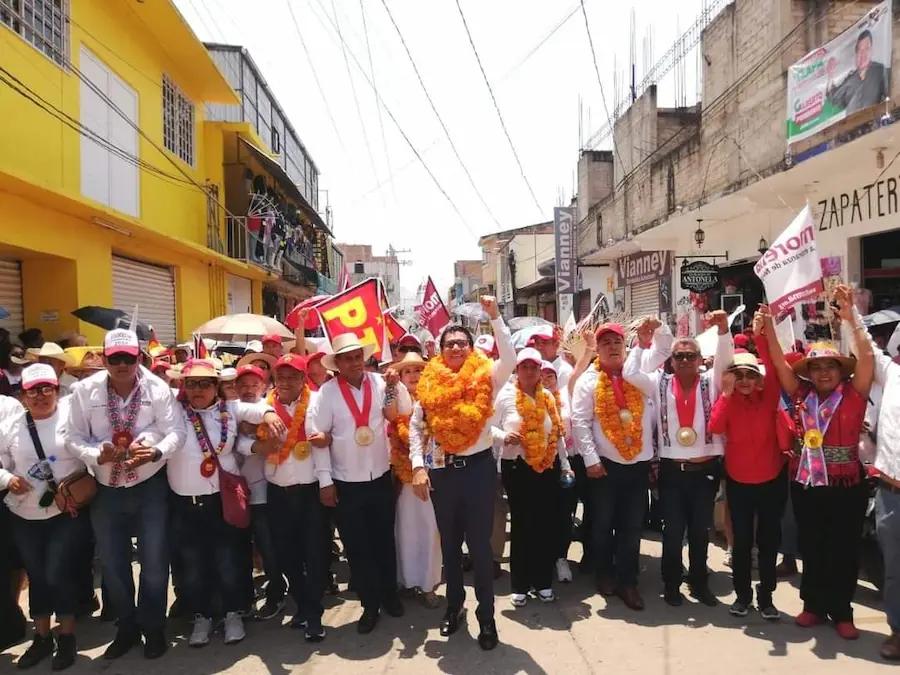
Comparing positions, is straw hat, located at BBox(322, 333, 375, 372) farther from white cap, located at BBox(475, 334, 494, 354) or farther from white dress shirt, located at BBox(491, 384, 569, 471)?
white cap, located at BBox(475, 334, 494, 354)

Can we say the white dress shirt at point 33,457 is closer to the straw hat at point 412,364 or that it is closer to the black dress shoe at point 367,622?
the black dress shoe at point 367,622

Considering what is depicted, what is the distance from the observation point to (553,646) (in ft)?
13.5

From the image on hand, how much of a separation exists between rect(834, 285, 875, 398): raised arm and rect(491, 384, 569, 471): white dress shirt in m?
1.93

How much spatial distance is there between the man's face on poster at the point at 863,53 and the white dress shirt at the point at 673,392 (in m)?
5.42

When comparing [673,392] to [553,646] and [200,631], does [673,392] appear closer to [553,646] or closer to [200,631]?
[553,646]

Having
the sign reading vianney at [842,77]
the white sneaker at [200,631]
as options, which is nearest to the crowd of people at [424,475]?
the white sneaker at [200,631]

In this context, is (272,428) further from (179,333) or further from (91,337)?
(179,333)

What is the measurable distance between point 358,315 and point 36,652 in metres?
3.06

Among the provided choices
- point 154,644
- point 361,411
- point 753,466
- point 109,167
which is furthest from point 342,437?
point 109,167

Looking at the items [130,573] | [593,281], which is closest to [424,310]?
[130,573]

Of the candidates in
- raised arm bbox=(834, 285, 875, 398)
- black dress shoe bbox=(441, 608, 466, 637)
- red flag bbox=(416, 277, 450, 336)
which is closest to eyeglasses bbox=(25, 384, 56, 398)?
black dress shoe bbox=(441, 608, 466, 637)

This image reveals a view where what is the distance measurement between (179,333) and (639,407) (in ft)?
42.4

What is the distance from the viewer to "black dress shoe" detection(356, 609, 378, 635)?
14.4 feet

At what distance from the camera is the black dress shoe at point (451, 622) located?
4301mm
